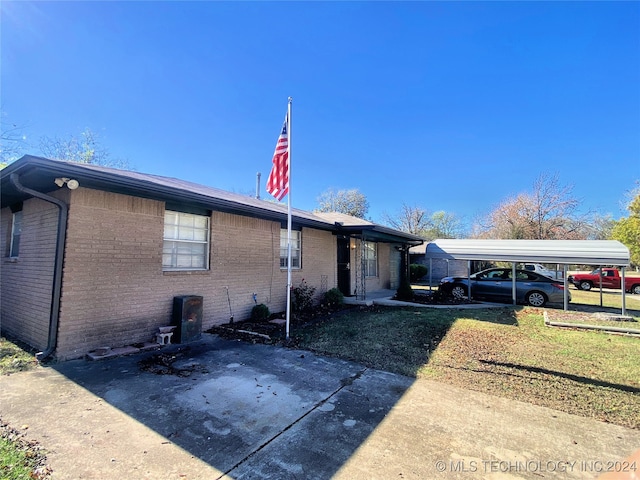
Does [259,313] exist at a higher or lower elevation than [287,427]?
higher

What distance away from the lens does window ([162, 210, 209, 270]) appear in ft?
22.3

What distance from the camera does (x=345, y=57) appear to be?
11172mm

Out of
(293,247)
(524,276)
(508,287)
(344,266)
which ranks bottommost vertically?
(508,287)

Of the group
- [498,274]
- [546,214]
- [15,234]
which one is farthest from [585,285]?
[15,234]

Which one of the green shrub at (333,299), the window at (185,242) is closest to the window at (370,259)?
the green shrub at (333,299)

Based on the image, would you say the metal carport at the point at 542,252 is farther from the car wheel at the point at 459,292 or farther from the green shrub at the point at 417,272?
the green shrub at the point at 417,272

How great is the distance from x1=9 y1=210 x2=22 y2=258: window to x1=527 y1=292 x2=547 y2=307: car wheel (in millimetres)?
16564

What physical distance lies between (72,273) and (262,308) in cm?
448

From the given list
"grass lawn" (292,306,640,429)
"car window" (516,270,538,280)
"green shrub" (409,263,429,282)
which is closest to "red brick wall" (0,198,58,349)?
"grass lawn" (292,306,640,429)

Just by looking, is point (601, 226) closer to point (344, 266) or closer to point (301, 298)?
point (344, 266)

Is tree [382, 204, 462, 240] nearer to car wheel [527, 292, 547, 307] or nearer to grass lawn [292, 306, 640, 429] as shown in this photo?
car wheel [527, 292, 547, 307]

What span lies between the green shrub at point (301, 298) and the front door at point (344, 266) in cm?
259

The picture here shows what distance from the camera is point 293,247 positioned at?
410 inches

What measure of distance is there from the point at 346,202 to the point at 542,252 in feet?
89.4
